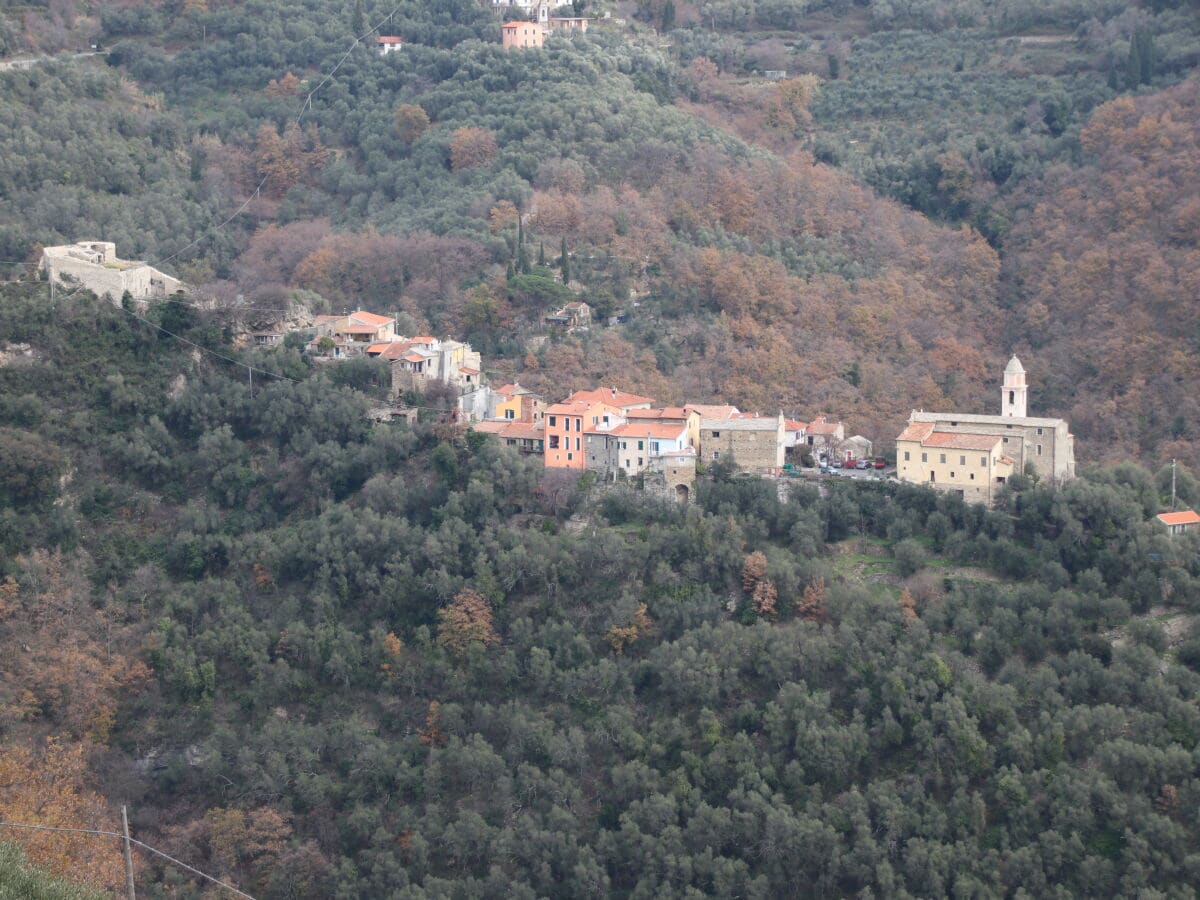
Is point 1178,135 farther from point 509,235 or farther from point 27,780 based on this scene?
point 27,780

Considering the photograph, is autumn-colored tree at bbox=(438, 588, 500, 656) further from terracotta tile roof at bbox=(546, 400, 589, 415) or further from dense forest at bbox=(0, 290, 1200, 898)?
terracotta tile roof at bbox=(546, 400, 589, 415)

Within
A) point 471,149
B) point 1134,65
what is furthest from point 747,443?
point 1134,65

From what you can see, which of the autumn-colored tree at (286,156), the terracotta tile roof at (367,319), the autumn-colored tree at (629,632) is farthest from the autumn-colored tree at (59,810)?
the autumn-colored tree at (286,156)

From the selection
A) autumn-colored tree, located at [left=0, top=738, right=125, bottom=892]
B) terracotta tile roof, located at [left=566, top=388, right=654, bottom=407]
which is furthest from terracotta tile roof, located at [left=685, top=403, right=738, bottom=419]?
autumn-colored tree, located at [left=0, top=738, right=125, bottom=892]

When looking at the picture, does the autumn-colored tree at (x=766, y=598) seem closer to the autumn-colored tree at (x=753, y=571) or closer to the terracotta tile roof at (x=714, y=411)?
the autumn-colored tree at (x=753, y=571)

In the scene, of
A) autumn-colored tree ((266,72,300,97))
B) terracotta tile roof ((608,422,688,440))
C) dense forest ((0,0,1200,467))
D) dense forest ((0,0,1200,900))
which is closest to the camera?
dense forest ((0,0,1200,900))
